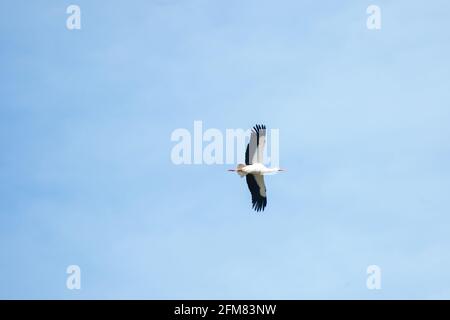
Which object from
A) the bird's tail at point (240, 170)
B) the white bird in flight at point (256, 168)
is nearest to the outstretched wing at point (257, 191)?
the white bird in flight at point (256, 168)

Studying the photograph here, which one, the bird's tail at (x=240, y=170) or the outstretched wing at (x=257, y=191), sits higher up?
the bird's tail at (x=240, y=170)

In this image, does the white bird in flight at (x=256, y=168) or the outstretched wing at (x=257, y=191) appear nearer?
the white bird in flight at (x=256, y=168)

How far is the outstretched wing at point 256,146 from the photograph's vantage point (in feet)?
143

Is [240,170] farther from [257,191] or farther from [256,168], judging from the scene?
[257,191]

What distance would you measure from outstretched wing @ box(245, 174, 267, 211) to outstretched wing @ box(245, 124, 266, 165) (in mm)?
1121

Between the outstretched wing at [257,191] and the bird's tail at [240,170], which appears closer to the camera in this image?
the bird's tail at [240,170]

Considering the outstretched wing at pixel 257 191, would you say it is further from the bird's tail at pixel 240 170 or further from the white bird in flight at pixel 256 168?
the bird's tail at pixel 240 170

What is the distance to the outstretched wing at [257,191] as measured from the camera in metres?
45.1

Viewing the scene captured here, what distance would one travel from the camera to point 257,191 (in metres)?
45.4
